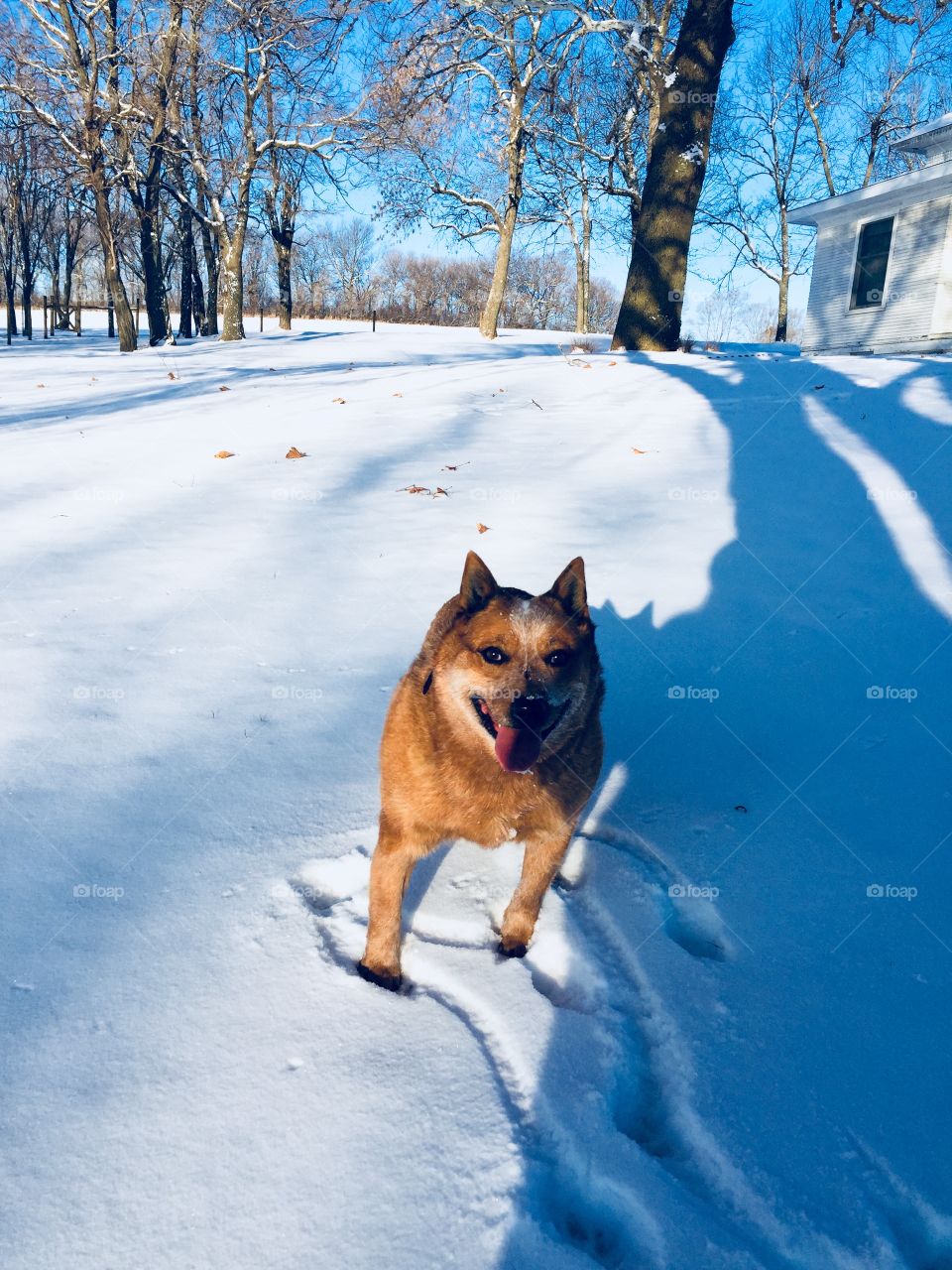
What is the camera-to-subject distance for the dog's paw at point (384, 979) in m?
2.30

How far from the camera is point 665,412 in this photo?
877 centimetres

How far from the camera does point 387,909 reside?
2363mm

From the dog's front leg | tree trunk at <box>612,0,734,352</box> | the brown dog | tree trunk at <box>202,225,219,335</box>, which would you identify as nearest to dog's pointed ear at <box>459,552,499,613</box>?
the brown dog

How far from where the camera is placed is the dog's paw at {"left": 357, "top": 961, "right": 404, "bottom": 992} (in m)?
2.30

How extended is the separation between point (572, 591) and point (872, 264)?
22.9 meters

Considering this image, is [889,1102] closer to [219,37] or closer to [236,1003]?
[236,1003]

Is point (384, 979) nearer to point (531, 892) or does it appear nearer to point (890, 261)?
point (531, 892)

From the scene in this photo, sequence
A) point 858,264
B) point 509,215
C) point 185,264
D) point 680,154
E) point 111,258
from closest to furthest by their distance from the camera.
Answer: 1. point 680,154
2. point 111,258
3. point 858,264
4. point 509,215
5. point 185,264

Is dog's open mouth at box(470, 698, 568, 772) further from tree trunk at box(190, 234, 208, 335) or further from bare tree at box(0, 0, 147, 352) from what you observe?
tree trunk at box(190, 234, 208, 335)

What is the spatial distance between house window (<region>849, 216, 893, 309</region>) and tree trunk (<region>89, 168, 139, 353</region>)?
65.7 feet

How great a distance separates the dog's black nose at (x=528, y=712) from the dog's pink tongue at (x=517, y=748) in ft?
0.08

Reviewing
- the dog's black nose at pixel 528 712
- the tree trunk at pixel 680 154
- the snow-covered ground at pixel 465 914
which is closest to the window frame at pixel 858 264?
the tree trunk at pixel 680 154

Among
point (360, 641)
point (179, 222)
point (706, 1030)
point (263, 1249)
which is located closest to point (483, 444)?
point (360, 641)

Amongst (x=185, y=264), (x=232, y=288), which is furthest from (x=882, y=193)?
(x=185, y=264)
